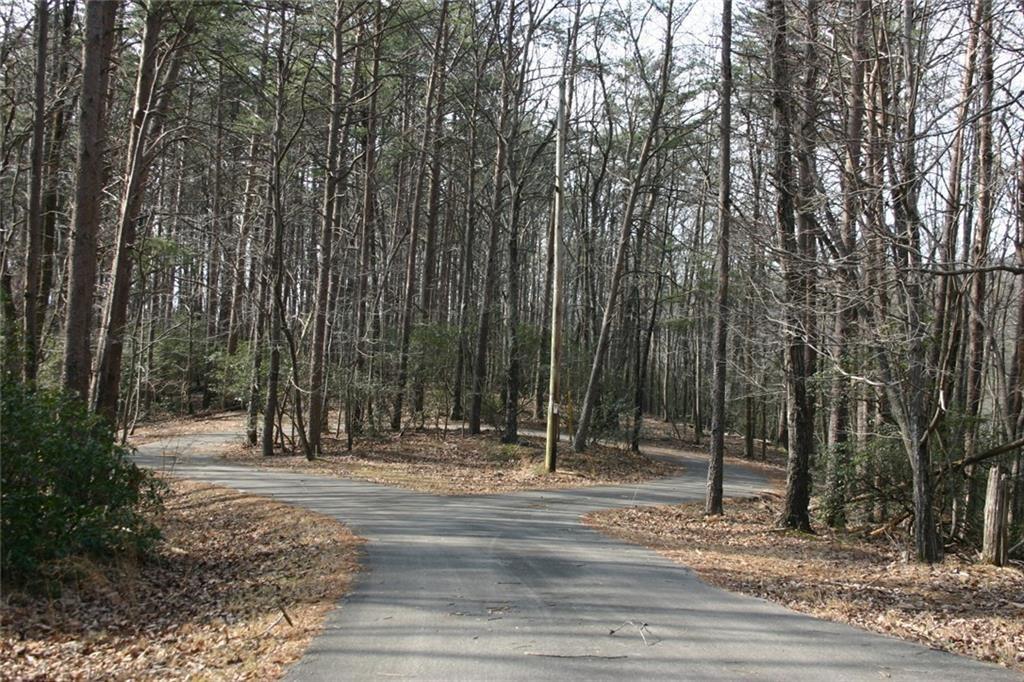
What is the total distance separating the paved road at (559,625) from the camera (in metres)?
5.70

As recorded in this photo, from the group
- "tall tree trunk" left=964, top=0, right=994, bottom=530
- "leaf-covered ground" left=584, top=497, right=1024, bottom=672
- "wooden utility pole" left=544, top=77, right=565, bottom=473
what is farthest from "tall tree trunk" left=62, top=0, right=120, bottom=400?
"tall tree trunk" left=964, top=0, right=994, bottom=530

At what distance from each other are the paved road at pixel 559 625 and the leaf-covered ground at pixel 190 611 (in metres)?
0.39

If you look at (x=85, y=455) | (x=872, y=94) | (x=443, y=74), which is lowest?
(x=85, y=455)

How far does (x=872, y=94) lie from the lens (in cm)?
1019

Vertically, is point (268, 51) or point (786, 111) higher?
point (268, 51)

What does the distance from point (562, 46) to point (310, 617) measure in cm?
2154

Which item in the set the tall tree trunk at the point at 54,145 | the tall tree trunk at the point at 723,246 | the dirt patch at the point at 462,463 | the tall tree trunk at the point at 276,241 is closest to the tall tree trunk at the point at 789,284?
the tall tree trunk at the point at 723,246

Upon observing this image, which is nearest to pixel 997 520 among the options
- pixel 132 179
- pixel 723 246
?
pixel 723 246

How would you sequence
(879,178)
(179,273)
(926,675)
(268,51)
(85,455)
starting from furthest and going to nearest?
(179,273) → (268,51) → (879,178) → (85,455) → (926,675)

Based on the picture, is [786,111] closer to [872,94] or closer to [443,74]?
[872,94]

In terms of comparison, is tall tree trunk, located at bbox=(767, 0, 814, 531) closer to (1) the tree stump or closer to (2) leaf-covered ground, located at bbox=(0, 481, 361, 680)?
(1) the tree stump

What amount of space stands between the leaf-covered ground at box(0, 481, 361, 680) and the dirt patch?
21.6ft

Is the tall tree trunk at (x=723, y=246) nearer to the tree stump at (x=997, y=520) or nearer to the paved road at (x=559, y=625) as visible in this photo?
the paved road at (x=559, y=625)

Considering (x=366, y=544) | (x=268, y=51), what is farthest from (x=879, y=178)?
(x=268, y=51)
